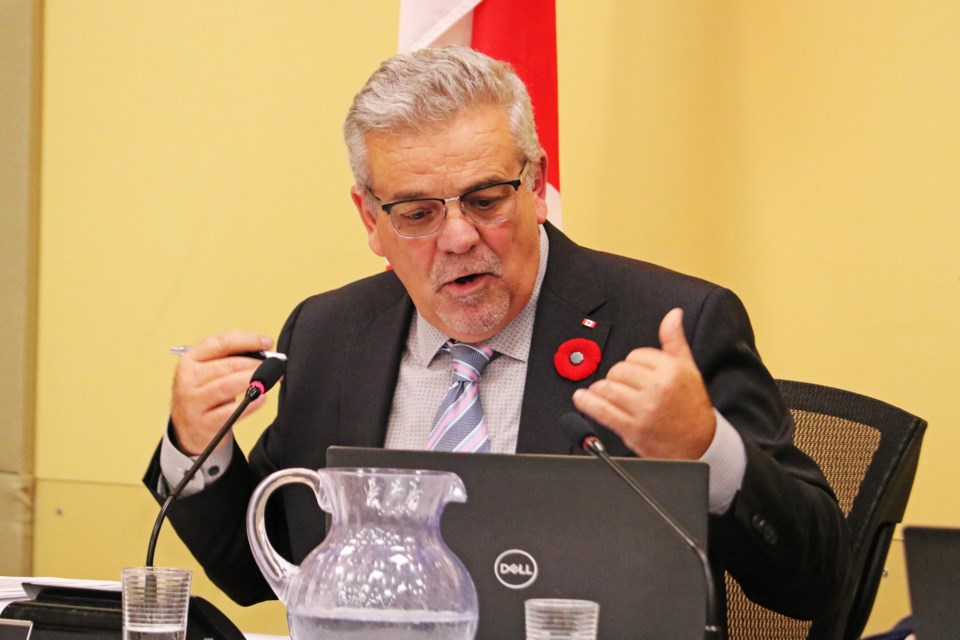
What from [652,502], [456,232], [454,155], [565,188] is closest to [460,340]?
[456,232]

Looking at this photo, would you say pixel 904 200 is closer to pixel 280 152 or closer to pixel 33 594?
pixel 280 152

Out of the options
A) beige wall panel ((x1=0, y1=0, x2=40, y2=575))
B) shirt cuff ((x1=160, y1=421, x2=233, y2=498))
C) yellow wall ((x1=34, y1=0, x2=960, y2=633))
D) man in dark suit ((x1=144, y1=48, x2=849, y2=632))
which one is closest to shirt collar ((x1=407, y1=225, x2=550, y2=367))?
man in dark suit ((x1=144, y1=48, x2=849, y2=632))

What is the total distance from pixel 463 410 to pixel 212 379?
53cm

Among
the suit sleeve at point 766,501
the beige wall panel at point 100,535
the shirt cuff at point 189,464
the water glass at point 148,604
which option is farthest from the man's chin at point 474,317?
the beige wall panel at point 100,535

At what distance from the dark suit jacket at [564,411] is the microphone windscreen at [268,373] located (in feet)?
1.62

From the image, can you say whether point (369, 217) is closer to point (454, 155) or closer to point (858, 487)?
point (454, 155)

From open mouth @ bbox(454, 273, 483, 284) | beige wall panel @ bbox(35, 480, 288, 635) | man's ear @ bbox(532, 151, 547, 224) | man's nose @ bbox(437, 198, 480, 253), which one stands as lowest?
beige wall panel @ bbox(35, 480, 288, 635)

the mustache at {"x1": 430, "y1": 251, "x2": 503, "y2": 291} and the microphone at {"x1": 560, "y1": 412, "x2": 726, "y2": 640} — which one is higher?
the mustache at {"x1": 430, "y1": 251, "x2": 503, "y2": 291}

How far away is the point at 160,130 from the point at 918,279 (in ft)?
6.85

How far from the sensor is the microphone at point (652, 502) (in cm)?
122

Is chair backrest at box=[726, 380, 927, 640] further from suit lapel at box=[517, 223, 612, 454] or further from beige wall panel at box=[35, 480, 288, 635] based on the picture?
beige wall panel at box=[35, 480, 288, 635]

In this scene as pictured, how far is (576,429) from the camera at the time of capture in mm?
1317

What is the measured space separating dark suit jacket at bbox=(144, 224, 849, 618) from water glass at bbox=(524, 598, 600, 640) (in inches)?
19.7

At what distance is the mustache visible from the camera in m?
2.10
